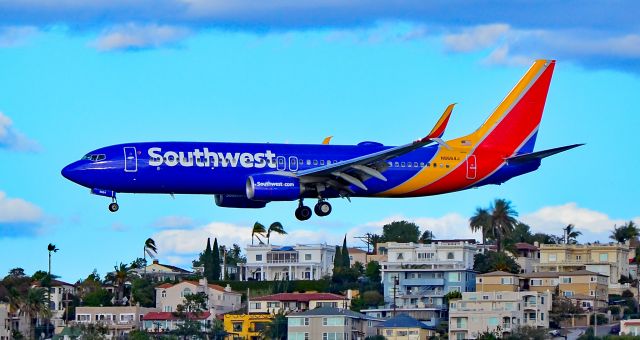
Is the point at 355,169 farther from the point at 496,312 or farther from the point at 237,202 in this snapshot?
the point at 496,312

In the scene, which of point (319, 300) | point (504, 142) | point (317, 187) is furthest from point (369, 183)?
point (319, 300)

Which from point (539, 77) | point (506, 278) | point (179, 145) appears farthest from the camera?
point (506, 278)

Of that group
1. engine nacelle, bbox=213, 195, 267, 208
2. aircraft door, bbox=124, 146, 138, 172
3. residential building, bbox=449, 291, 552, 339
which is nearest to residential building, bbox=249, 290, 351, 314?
residential building, bbox=449, 291, 552, 339

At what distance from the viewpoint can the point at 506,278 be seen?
621 ft

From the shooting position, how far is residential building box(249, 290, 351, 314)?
18988 centimetres

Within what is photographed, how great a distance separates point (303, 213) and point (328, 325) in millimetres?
74746

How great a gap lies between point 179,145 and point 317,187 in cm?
834

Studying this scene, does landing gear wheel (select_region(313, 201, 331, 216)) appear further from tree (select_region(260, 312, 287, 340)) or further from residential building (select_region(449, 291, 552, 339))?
tree (select_region(260, 312, 287, 340))

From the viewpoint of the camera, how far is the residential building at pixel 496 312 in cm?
17212

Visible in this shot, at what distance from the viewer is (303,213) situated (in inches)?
3939

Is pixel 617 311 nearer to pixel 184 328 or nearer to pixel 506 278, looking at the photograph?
pixel 506 278

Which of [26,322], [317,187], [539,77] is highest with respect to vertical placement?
[539,77]

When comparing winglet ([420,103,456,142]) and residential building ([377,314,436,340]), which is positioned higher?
winglet ([420,103,456,142])

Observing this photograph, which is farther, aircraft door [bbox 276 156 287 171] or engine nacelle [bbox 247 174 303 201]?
aircraft door [bbox 276 156 287 171]
